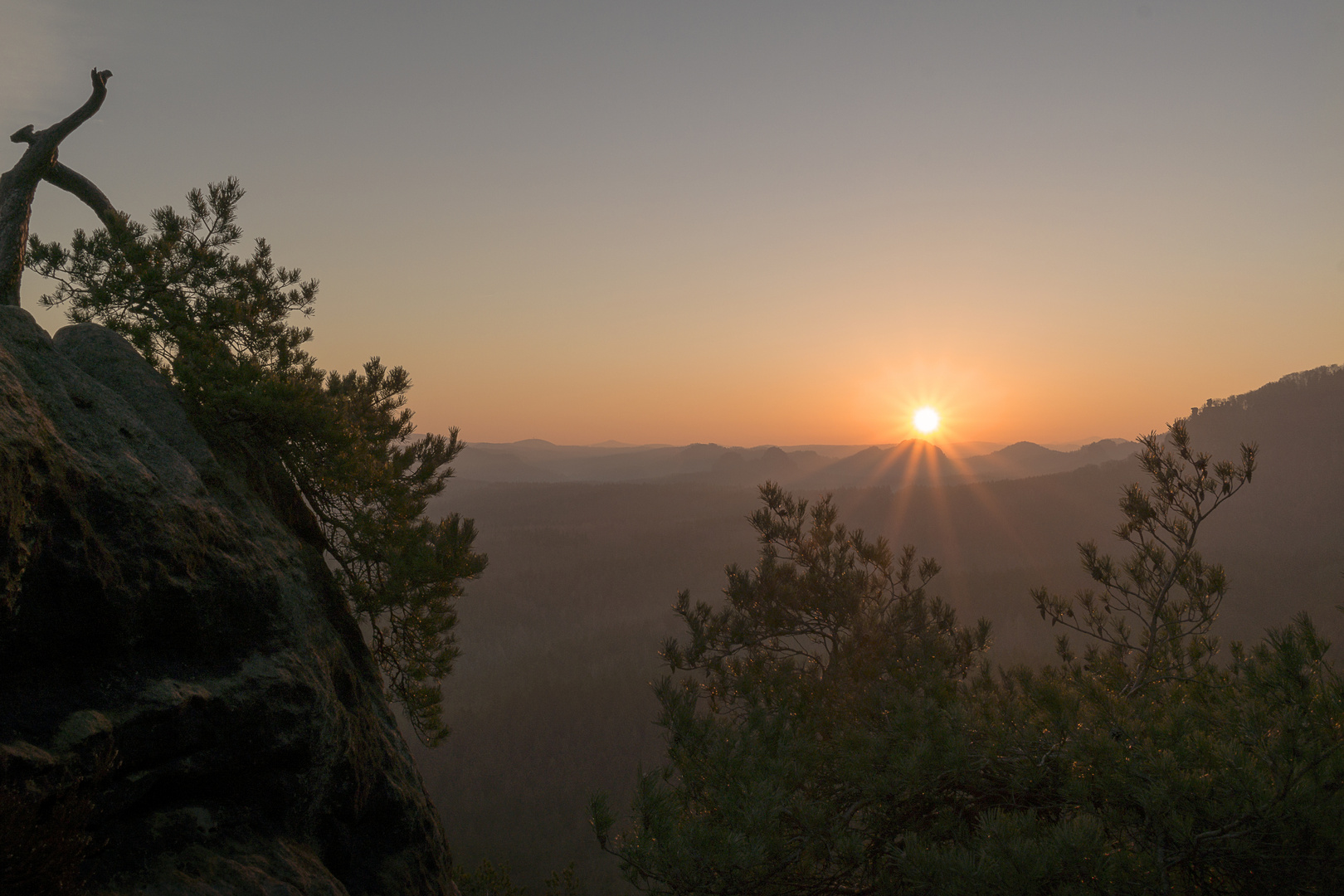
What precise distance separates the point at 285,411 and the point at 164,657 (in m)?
3.56

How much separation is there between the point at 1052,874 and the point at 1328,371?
13622 cm

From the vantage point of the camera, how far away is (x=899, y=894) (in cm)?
510

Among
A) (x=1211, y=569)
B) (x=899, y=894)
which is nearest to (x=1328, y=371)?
(x=1211, y=569)

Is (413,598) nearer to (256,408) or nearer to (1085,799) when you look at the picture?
(256,408)

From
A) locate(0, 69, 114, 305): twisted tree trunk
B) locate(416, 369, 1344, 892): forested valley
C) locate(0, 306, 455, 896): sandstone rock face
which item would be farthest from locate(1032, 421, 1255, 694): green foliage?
locate(416, 369, 1344, 892): forested valley

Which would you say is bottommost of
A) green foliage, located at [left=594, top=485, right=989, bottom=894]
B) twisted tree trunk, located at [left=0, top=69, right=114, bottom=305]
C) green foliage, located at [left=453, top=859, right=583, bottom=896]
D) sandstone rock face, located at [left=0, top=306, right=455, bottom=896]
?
green foliage, located at [left=453, top=859, right=583, bottom=896]

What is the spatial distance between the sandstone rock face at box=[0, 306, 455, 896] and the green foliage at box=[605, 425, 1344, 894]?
10.1 feet

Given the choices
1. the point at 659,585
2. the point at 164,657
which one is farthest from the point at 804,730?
the point at 659,585

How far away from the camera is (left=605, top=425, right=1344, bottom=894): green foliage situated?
14.5 ft

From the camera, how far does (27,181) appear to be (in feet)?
26.9

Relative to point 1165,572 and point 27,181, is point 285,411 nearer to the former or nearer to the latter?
point 27,181

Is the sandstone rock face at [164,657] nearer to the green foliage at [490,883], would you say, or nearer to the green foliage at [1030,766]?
the green foliage at [1030,766]

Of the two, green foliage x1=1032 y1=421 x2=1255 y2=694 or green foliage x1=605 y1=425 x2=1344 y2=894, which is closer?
green foliage x1=605 y1=425 x2=1344 y2=894

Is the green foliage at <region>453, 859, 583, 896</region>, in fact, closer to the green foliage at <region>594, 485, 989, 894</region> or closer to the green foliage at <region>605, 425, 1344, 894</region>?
the green foliage at <region>594, 485, 989, 894</region>
